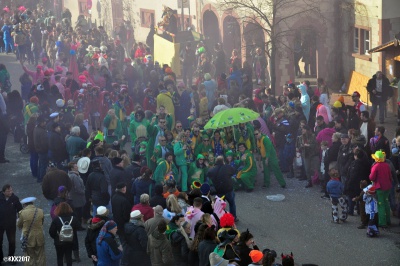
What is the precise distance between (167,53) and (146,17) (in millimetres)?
9550

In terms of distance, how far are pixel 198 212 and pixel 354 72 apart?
16785 millimetres

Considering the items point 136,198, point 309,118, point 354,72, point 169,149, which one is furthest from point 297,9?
point 136,198

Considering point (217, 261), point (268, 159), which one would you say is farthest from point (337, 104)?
point (217, 261)

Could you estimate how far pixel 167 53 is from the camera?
Result: 33688mm

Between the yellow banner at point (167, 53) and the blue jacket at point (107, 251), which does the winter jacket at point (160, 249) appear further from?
the yellow banner at point (167, 53)

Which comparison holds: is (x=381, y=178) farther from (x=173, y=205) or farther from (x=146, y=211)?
(x=146, y=211)

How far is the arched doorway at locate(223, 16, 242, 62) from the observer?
1358 inches

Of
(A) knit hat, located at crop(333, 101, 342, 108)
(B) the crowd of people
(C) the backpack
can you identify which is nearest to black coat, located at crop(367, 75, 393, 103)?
(B) the crowd of people

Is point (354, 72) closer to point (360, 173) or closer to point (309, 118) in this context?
point (309, 118)

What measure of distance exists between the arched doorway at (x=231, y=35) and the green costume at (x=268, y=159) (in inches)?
550

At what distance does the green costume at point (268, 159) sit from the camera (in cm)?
2045

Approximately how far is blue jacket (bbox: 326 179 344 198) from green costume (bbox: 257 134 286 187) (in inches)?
104

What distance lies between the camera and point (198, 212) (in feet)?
48.5

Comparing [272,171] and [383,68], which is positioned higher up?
[383,68]
